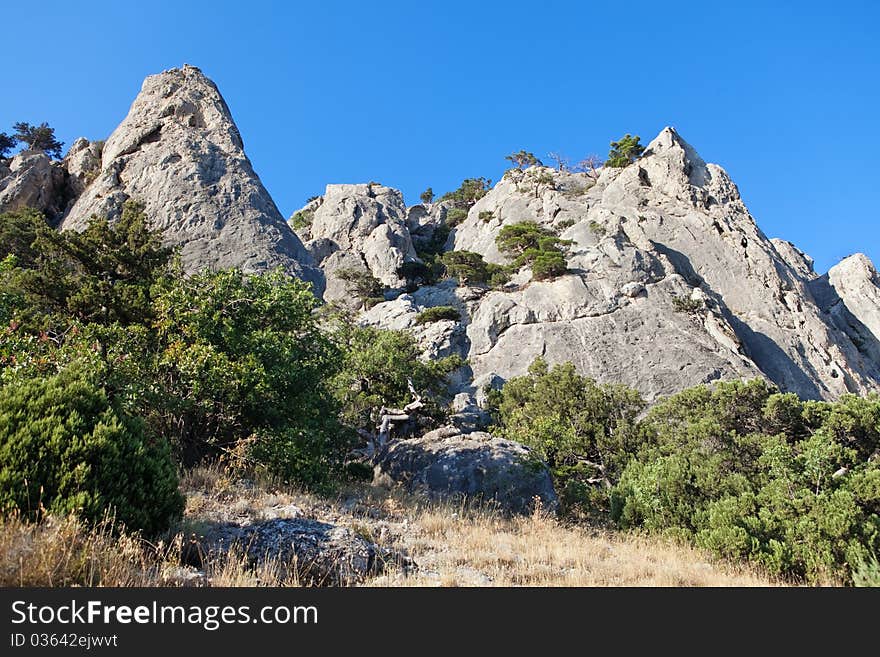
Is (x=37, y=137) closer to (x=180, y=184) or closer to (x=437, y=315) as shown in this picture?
(x=180, y=184)

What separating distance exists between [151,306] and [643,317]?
3706cm

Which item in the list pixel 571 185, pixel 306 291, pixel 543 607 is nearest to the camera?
pixel 543 607

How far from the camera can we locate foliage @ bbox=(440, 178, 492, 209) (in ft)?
297

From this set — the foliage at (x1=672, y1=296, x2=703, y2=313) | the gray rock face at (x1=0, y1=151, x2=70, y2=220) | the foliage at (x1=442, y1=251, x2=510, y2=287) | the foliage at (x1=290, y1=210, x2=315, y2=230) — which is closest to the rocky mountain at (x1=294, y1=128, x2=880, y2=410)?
the foliage at (x1=672, y1=296, x2=703, y2=313)

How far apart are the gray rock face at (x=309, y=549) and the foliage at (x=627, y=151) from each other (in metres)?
71.1

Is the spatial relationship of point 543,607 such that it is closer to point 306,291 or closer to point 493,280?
point 306,291

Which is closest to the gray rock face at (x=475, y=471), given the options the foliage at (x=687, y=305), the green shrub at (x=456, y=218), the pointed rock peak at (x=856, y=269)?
the foliage at (x=687, y=305)

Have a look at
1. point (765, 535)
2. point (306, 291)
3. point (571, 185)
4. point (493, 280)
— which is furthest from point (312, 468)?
point (571, 185)

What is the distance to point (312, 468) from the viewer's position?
1157cm

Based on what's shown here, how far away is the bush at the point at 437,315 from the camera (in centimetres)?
4409

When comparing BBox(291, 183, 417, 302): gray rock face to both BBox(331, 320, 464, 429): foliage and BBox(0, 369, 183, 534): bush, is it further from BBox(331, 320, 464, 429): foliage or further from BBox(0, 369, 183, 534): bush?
BBox(0, 369, 183, 534): bush

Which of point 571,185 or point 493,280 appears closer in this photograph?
point 493,280

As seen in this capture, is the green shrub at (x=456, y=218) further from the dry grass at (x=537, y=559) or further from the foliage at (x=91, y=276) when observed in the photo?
the dry grass at (x=537, y=559)

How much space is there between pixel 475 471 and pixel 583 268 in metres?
34.4
